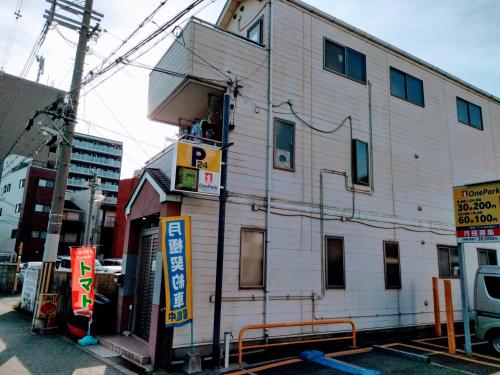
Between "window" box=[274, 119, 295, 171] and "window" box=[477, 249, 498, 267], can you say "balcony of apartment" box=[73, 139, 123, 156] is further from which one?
"window" box=[477, 249, 498, 267]

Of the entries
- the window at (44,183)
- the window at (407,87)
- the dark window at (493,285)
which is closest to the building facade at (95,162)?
the window at (44,183)

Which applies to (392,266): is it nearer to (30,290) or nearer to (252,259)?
(252,259)

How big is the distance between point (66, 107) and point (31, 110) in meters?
43.2

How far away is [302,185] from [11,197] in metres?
45.2

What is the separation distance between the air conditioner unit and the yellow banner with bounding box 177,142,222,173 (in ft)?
6.82

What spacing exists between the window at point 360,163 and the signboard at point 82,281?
825 centimetres

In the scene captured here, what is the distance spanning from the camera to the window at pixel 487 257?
1377 cm

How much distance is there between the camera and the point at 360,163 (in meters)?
11.1

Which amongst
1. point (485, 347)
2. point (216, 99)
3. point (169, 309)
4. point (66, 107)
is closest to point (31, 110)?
point (66, 107)

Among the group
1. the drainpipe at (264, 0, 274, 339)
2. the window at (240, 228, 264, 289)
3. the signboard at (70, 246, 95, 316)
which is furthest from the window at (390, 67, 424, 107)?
the signboard at (70, 246, 95, 316)

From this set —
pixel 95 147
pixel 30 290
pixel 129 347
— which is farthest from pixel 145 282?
pixel 95 147

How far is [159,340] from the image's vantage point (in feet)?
23.9

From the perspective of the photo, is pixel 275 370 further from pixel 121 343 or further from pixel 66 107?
pixel 66 107

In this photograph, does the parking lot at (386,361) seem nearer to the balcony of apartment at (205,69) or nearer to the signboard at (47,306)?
the balcony of apartment at (205,69)
